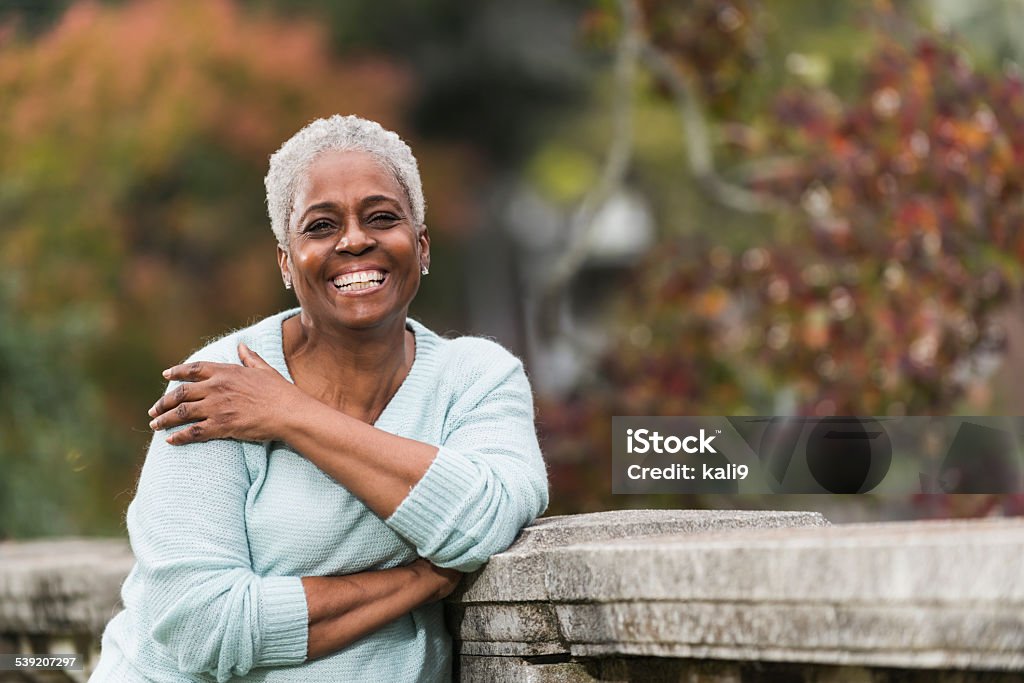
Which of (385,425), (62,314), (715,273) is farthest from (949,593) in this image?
(62,314)

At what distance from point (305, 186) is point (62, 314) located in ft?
17.2

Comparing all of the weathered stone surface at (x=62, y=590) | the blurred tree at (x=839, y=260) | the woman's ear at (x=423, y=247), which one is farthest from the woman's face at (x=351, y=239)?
the blurred tree at (x=839, y=260)

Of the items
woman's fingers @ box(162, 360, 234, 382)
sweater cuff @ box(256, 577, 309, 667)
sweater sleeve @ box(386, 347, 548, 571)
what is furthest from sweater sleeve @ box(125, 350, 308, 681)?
sweater sleeve @ box(386, 347, 548, 571)

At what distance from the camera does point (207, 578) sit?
2135mm

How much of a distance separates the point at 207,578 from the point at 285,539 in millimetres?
145

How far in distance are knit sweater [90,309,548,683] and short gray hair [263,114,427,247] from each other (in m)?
0.26

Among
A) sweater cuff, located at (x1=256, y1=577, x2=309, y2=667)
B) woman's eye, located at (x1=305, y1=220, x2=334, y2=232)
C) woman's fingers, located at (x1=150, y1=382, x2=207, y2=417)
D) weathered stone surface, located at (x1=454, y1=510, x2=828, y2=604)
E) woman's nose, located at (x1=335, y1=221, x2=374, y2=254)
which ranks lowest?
sweater cuff, located at (x1=256, y1=577, x2=309, y2=667)

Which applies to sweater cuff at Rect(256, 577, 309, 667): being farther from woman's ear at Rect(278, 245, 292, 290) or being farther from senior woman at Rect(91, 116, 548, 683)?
woman's ear at Rect(278, 245, 292, 290)

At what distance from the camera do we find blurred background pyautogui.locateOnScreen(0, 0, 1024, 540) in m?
5.44

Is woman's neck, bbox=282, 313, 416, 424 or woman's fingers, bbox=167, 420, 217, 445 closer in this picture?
woman's fingers, bbox=167, 420, 217, 445

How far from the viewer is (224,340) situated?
7.96 feet

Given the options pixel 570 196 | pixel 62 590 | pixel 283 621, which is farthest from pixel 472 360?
pixel 570 196

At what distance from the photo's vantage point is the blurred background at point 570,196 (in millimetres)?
5441

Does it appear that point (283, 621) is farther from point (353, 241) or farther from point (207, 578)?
point (353, 241)
